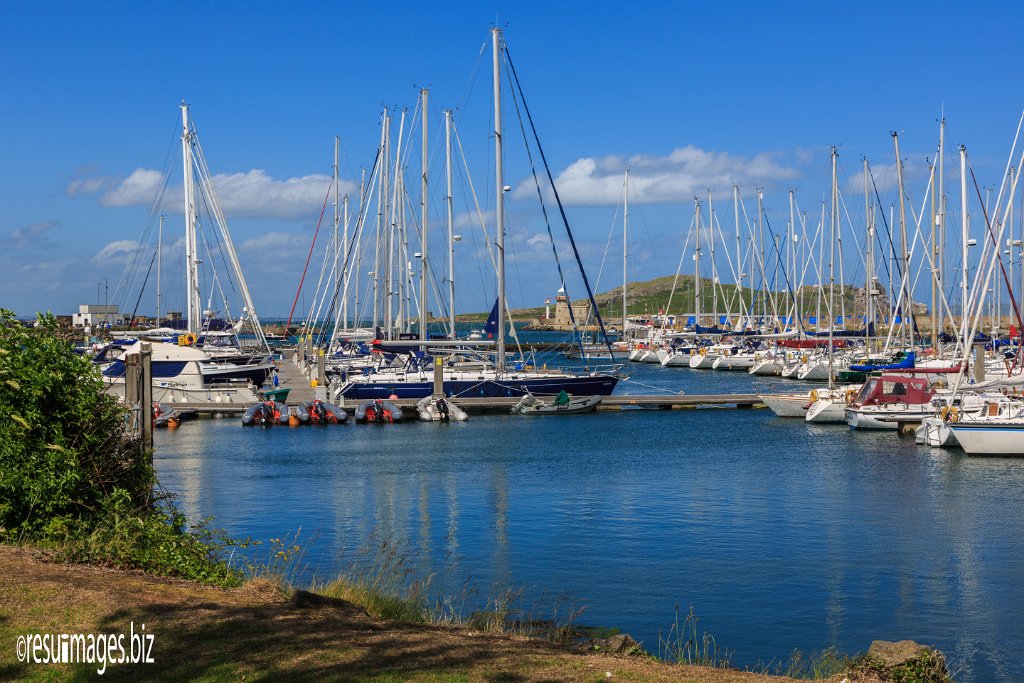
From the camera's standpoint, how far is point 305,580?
19125 millimetres

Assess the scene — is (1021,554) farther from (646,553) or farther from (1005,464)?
(1005,464)

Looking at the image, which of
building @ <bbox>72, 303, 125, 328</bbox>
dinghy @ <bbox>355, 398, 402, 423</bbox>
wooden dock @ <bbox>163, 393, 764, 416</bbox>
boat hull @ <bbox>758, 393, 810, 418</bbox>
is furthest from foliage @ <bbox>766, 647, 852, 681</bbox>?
building @ <bbox>72, 303, 125, 328</bbox>

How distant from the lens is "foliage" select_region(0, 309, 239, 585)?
1366 cm

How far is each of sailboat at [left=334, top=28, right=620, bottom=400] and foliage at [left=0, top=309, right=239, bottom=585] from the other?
36871 mm

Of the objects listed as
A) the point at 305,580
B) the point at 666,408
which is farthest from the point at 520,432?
the point at 305,580

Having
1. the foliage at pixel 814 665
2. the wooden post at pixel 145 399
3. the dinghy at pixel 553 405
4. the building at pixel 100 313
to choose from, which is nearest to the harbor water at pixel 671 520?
the foliage at pixel 814 665

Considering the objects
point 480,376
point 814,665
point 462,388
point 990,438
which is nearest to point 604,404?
point 480,376

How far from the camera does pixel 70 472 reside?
14.3 metres

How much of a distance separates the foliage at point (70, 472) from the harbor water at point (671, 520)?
4.99 metres

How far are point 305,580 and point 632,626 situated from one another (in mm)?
5985

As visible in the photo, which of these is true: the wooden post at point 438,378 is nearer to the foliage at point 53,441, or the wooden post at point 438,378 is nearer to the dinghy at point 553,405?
the dinghy at point 553,405

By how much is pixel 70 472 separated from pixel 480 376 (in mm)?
40222

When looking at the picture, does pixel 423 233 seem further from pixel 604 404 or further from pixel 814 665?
pixel 814 665

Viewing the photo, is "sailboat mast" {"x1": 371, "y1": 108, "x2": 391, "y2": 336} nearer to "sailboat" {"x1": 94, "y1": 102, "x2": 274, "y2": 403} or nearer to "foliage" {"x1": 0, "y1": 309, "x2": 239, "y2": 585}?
"sailboat" {"x1": 94, "y1": 102, "x2": 274, "y2": 403}
